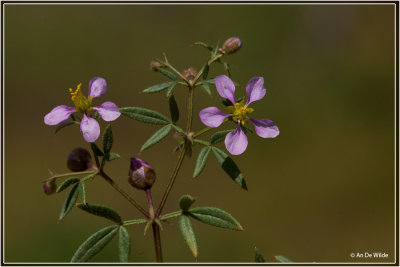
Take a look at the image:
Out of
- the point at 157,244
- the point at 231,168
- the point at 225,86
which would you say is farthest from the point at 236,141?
the point at 157,244

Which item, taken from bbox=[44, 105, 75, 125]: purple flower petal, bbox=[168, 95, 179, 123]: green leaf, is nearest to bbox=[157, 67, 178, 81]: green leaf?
bbox=[168, 95, 179, 123]: green leaf

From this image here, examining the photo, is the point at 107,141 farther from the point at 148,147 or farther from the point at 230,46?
the point at 230,46

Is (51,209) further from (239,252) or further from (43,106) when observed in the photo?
(239,252)

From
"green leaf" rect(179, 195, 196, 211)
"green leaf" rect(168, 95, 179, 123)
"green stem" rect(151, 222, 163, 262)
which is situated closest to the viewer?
"green stem" rect(151, 222, 163, 262)

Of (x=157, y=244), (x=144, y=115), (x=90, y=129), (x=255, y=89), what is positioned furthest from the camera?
(x=255, y=89)

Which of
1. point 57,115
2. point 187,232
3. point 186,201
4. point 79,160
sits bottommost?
point 187,232

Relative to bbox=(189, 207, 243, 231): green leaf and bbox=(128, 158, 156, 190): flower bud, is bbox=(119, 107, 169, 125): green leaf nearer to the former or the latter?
bbox=(128, 158, 156, 190): flower bud
